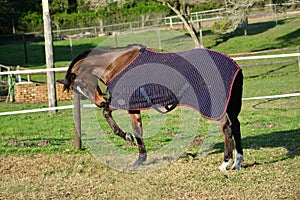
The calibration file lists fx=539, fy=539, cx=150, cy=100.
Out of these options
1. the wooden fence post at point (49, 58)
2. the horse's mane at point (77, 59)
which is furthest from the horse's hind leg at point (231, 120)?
the wooden fence post at point (49, 58)

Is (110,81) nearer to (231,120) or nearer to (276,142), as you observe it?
(231,120)

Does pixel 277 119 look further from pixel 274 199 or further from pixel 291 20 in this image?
pixel 291 20

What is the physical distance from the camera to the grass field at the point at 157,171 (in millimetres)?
5906

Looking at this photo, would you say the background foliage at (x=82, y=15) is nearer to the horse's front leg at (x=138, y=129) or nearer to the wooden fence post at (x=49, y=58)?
the wooden fence post at (x=49, y=58)

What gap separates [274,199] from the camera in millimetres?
5434

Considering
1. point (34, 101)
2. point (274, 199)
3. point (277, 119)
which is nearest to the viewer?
point (274, 199)

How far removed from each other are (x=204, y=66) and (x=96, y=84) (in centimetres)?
141

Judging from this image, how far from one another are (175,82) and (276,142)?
→ 278cm

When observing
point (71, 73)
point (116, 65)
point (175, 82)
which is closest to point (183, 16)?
point (71, 73)

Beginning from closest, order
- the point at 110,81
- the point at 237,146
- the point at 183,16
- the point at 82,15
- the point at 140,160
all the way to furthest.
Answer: the point at 110,81 < the point at 237,146 < the point at 140,160 < the point at 183,16 < the point at 82,15

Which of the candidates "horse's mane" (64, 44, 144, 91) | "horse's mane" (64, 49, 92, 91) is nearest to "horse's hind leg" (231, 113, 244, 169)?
A: "horse's mane" (64, 44, 144, 91)

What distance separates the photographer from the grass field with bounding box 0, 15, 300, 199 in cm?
591

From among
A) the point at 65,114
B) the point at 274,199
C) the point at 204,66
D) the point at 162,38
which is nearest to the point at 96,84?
the point at 204,66

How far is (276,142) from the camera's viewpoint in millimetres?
8492
